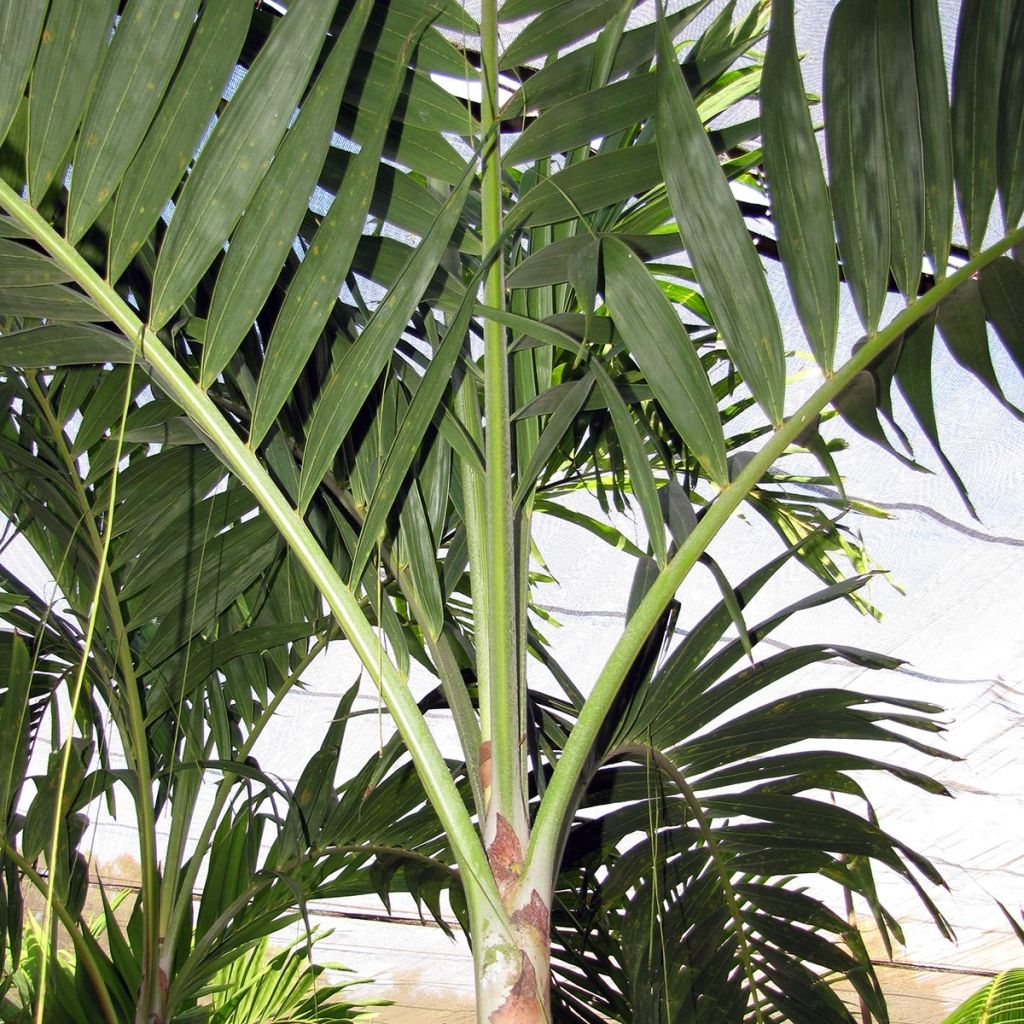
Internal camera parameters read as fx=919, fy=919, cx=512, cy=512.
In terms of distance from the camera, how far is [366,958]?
330 centimetres

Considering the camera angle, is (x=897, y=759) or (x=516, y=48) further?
(x=897, y=759)

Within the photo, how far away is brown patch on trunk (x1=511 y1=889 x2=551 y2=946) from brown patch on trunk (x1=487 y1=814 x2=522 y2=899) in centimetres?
1

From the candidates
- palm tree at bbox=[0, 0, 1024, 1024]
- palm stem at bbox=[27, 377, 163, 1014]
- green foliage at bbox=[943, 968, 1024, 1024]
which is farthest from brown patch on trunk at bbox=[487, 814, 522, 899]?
palm stem at bbox=[27, 377, 163, 1014]

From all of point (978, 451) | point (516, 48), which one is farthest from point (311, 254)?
point (978, 451)

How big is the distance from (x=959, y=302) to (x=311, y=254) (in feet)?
1.23

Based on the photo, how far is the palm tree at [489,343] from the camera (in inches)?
17.8

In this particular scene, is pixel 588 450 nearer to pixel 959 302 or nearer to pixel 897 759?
pixel 959 302

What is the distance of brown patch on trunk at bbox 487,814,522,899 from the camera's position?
19.0 inches

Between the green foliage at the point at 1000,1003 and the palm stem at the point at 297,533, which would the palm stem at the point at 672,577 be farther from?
the green foliage at the point at 1000,1003

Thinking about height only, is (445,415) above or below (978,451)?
below

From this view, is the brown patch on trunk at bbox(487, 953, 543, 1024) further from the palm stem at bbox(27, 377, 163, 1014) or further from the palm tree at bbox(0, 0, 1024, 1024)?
the palm stem at bbox(27, 377, 163, 1014)

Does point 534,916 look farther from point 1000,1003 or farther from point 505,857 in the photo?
point 1000,1003

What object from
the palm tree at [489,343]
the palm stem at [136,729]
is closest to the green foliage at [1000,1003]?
the palm tree at [489,343]

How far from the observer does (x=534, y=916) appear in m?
0.48
